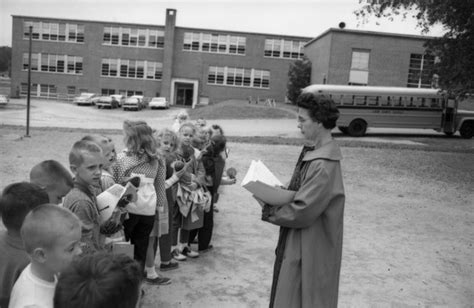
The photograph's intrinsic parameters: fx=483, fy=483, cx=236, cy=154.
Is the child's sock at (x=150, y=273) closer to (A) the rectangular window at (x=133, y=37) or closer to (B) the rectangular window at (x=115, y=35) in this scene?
(A) the rectangular window at (x=133, y=37)

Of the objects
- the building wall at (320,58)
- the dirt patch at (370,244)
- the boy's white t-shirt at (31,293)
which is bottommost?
the dirt patch at (370,244)

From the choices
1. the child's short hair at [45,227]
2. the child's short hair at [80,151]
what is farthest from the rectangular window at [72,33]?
the child's short hair at [45,227]

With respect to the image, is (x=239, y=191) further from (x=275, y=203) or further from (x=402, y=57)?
(x=402, y=57)

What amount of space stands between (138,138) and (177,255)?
6.76 feet

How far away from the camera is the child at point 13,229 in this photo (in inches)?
100

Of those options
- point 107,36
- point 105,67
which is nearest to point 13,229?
point 105,67

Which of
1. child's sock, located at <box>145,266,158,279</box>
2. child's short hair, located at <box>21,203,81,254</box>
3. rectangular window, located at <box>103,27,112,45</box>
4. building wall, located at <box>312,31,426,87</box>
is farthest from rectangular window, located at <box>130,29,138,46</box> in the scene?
child's short hair, located at <box>21,203,81,254</box>

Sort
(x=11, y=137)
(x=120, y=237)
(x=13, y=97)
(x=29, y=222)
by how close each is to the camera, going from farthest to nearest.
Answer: (x=13, y=97)
(x=11, y=137)
(x=120, y=237)
(x=29, y=222)

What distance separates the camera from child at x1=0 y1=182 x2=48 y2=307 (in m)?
2.55

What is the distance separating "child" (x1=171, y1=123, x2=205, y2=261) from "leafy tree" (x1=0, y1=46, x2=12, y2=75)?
6788 centimetres

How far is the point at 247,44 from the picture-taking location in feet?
192

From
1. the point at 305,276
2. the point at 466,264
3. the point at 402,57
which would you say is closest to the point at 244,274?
the point at 305,276

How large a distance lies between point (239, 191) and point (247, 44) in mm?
50016

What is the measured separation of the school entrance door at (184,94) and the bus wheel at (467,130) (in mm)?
38950
